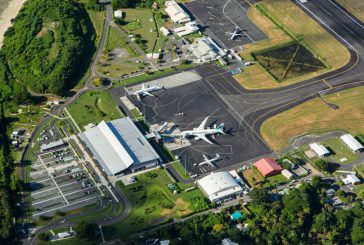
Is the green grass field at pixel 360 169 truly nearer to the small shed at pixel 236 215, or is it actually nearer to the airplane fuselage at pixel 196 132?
the small shed at pixel 236 215

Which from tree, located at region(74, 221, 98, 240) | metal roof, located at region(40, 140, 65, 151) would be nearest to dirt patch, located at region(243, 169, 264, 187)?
tree, located at region(74, 221, 98, 240)

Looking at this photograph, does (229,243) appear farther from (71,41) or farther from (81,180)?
(71,41)

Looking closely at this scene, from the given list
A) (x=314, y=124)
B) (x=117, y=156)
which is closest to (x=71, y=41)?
(x=117, y=156)

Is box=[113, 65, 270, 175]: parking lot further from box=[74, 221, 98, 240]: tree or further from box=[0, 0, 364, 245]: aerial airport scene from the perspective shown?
box=[74, 221, 98, 240]: tree

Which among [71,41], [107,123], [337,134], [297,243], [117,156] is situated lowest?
[297,243]

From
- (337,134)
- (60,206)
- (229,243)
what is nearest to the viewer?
(229,243)

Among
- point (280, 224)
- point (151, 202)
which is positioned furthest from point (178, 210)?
point (280, 224)

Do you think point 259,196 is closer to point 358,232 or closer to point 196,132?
point 358,232
